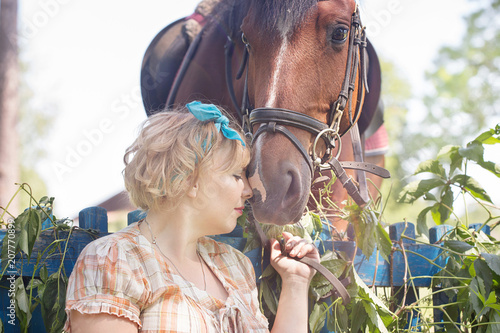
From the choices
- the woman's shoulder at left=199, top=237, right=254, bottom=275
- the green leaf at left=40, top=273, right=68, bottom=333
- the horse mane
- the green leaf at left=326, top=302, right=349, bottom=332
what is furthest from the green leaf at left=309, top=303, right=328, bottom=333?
the horse mane

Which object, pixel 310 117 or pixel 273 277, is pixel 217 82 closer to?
pixel 310 117

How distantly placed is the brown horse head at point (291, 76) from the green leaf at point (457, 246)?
2.18ft

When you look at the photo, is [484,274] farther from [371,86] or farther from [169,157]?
[371,86]

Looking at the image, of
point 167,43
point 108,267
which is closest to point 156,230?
point 108,267

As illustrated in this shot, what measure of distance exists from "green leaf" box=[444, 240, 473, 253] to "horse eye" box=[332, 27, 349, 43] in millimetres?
972

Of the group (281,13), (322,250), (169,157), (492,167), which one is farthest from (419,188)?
(169,157)

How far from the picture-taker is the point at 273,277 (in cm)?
176

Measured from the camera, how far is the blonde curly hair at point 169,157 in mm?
1360

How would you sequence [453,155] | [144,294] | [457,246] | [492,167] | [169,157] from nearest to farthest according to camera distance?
[144,294], [169,157], [457,246], [492,167], [453,155]

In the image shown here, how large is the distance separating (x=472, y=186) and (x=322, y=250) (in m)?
0.84

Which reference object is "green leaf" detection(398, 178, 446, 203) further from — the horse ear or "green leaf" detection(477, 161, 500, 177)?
the horse ear

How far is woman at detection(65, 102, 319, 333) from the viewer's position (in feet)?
3.90

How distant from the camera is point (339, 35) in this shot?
6.54 ft

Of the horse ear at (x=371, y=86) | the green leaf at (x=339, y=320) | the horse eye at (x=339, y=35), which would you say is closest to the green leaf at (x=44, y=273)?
the green leaf at (x=339, y=320)
